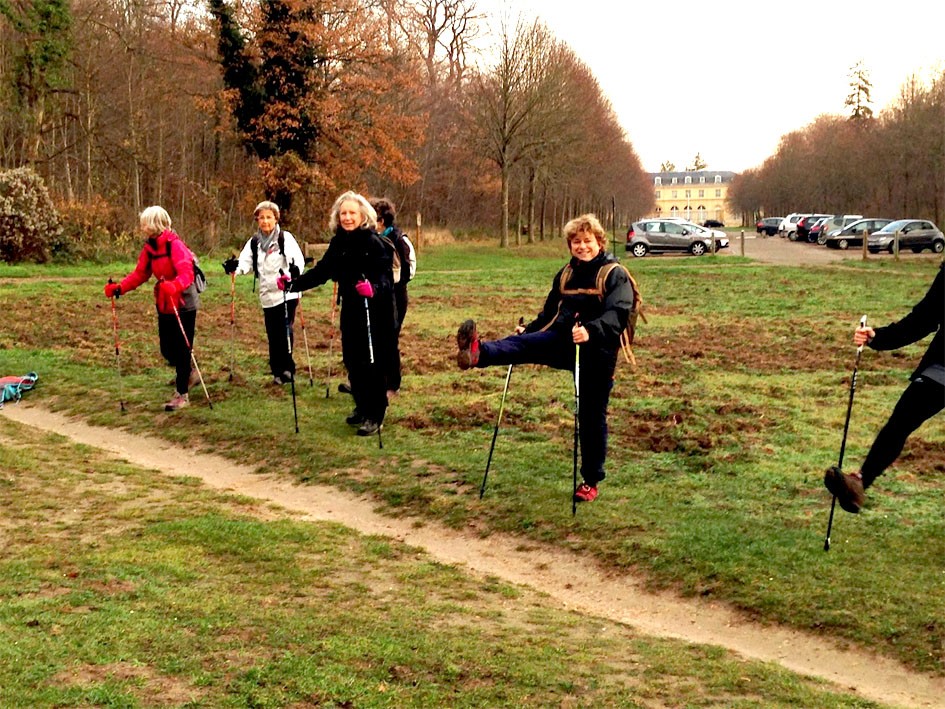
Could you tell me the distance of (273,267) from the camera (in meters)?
11.5

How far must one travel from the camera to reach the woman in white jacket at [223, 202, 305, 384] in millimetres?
11461

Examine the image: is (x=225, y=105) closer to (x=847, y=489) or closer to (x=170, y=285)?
(x=170, y=285)

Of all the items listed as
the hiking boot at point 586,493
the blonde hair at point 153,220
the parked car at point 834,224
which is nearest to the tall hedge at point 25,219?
the blonde hair at point 153,220

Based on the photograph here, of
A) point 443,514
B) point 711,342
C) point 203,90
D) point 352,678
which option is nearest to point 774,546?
point 443,514

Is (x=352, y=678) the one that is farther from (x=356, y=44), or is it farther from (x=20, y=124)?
(x=356, y=44)

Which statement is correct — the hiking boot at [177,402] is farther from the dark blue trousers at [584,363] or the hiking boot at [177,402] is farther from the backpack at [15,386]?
the dark blue trousers at [584,363]

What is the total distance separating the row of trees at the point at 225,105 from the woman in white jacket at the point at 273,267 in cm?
2311

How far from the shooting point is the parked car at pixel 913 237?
4678 cm

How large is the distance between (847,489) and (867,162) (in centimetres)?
7451

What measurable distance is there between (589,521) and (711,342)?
963 cm

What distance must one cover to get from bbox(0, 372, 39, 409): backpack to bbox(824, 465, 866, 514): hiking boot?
9261 millimetres

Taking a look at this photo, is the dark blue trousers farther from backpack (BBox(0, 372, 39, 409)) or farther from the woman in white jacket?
backpack (BBox(0, 372, 39, 409))

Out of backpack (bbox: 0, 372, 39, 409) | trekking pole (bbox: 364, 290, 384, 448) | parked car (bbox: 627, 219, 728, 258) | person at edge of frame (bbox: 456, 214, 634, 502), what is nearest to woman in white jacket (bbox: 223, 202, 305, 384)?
trekking pole (bbox: 364, 290, 384, 448)

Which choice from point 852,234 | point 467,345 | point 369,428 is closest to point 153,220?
point 369,428
